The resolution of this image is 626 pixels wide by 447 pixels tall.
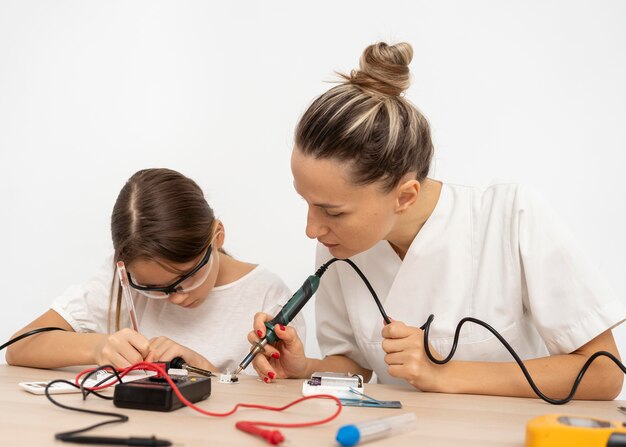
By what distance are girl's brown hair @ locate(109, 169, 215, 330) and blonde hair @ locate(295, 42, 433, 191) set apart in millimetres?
387

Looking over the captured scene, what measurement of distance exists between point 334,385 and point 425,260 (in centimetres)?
40

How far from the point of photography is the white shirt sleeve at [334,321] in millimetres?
1498

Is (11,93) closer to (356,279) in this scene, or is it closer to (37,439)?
(356,279)

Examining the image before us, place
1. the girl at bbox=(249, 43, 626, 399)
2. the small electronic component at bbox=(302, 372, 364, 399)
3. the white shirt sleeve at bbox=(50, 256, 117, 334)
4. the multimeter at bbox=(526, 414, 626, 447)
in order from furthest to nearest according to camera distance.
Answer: the white shirt sleeve at bbox=(50, 256, 117, 334) → the girl at bbox=(249, 43, 626, 399) → the small electronic component at bbox=(302, 372, 364, 399) → the multimeter at bbox=(526, 414, 626, 447)

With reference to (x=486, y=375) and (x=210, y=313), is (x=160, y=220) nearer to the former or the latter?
(x=210, y=313)

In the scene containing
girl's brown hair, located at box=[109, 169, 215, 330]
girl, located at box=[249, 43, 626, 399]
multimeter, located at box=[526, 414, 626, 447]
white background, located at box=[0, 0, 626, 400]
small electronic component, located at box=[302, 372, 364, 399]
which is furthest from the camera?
white background, located at box=[0, 0, 626, 400]

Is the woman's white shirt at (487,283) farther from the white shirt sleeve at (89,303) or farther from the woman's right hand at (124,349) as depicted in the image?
the white shirt sleeve at (89,303)

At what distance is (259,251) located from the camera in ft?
6.71

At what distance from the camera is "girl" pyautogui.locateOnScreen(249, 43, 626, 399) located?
1150 millimetres

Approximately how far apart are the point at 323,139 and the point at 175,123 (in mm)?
1066

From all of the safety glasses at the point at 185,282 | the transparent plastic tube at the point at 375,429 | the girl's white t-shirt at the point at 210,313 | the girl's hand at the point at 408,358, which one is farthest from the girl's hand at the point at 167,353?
the transparent plastic tube at the point at 375,429


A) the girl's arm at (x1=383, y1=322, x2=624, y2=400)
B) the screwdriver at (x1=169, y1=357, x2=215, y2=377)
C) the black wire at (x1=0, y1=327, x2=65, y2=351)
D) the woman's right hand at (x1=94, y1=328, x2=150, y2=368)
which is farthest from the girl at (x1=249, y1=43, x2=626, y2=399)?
the black wire at (x1=0, y1=327, x2=65, y2=351)

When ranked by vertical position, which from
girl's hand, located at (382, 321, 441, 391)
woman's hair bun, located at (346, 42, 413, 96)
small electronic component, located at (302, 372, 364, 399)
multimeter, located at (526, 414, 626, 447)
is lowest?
small electronic component, located at (302, 372, 364, 399)

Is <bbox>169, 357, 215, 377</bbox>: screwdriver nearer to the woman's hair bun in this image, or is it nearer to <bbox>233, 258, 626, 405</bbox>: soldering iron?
<bbox>233, 258, 626, 405</bbox>: soldering iron
